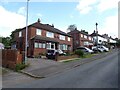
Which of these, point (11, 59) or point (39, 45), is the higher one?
point (39, 45)

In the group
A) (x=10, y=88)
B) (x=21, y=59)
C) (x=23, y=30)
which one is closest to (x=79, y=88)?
(x=10, y=88)

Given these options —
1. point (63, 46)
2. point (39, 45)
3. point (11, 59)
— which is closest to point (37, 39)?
point (39, 45)

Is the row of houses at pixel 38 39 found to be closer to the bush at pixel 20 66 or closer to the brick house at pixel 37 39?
the brick house at pixel 37 39

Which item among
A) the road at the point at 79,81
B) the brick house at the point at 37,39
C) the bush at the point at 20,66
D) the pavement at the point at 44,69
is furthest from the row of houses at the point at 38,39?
the road at the point at 79,81

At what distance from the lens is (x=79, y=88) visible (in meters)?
11.7

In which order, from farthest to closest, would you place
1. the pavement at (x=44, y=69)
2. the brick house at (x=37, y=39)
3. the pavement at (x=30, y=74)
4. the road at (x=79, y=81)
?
the brick house at (x=37, y=39) < the pavement at (x=44, y=69) < the pavement at (x=30, y=74) < the road at (x=79, y=81)

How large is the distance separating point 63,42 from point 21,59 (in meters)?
33.1

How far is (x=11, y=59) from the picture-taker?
82.9 ft

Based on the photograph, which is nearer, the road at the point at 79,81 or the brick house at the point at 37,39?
the road at the point at 79,81

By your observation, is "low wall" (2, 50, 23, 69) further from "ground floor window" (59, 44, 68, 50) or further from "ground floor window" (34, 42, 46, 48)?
"ground floor window" (59, 44, 68, 50)

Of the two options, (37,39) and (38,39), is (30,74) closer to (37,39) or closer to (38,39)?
(37,39)

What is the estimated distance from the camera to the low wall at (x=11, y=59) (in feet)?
79.1

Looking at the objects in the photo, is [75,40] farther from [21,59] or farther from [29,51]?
[21,59]

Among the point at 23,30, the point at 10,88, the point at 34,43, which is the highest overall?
the point at 23,30
